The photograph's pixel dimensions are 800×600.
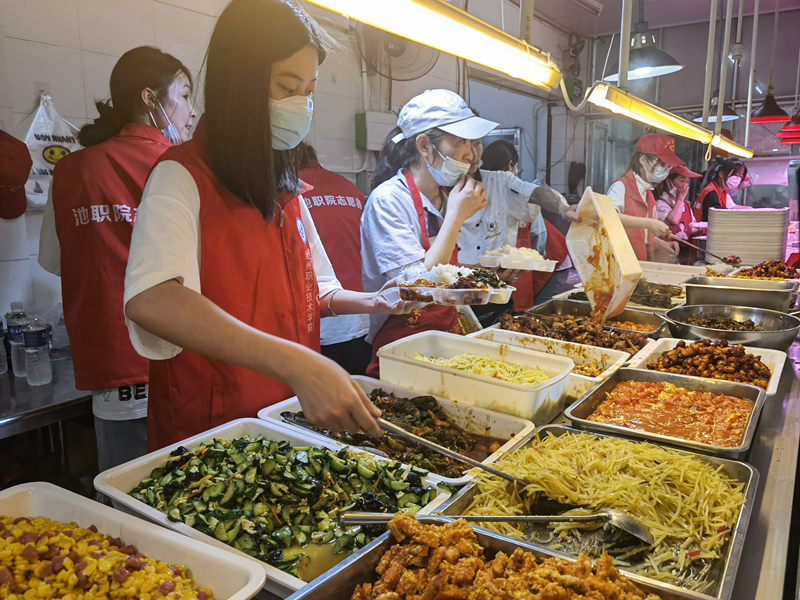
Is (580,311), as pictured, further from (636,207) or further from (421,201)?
(636,207)

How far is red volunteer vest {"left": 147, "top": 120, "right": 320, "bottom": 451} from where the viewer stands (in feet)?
5.65

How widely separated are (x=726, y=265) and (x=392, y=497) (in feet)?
16.7

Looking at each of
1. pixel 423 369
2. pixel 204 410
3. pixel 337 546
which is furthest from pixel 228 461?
pixel 423 369

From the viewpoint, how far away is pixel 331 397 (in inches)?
48.2

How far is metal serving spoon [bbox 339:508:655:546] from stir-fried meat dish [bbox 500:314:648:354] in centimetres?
150

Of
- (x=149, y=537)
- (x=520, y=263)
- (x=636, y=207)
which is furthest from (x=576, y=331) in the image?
(x=636, y=207)

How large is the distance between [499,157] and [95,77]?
14.6ft

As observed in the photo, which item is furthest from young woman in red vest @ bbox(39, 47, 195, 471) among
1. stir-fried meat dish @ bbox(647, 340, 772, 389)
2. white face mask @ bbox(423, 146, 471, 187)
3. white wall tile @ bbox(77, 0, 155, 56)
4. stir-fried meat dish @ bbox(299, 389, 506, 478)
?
stir-fried meat dish @ bbox(647, 340, 772, 389)

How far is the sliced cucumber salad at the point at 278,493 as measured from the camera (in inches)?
50.3

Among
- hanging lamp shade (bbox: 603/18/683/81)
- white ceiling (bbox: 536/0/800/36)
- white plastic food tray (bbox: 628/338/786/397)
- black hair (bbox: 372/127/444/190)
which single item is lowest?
white plastic food tray (bbox: 628/338/786/397)

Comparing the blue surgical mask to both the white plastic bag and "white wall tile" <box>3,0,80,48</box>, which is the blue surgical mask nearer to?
the white plastic bag

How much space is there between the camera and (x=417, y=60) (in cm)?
483

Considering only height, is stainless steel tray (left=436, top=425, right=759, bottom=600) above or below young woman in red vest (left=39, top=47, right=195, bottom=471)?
below

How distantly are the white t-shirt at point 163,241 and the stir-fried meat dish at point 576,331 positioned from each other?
1900 millimetres
